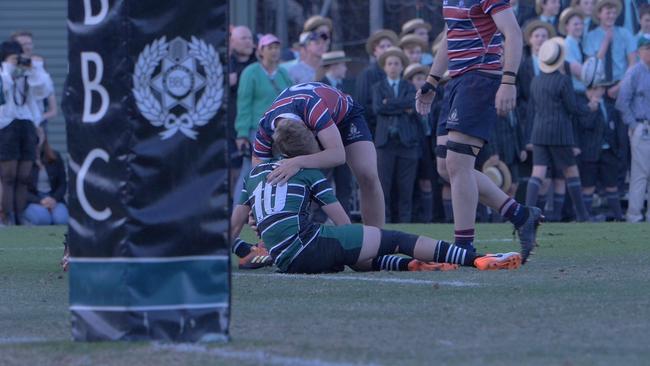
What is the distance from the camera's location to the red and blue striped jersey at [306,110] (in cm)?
821

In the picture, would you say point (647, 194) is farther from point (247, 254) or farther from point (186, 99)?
point (186, 99)

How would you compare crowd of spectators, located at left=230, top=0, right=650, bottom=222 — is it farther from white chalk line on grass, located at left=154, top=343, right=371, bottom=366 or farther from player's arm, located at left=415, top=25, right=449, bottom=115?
white chalk line on grass, located at left=154, top=343, right=371, bottom=366

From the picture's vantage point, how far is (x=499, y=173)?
53.1 ft

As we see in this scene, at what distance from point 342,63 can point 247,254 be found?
23.5 feet

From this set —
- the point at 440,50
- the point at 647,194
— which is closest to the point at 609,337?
the point at 440,50

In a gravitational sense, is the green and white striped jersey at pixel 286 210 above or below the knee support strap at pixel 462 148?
below

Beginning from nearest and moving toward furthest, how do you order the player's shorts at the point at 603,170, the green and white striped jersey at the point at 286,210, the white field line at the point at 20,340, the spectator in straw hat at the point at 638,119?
the white field line at the point at 20,340 < the green and white striped jersey at the point at 286,210 < the spectator in straw hat at the point at 638,119 < the player's shorts at the point at 603,170

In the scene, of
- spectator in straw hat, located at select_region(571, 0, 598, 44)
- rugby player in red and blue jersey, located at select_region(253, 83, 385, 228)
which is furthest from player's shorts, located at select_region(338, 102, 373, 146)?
spectator in straw hat, located at select_region(571, 0, 598, 44)

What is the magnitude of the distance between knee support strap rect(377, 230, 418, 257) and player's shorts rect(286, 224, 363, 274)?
0.14 metres

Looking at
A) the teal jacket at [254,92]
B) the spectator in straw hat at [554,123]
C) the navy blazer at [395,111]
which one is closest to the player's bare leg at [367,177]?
the teal jacket at [254,92]

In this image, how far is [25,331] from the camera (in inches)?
227

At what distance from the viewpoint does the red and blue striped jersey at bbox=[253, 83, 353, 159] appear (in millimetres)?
8211

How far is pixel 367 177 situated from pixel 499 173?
7.50m

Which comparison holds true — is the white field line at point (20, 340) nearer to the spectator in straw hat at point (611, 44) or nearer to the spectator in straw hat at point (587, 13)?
the spectator in straw hat at point (611, 44)
